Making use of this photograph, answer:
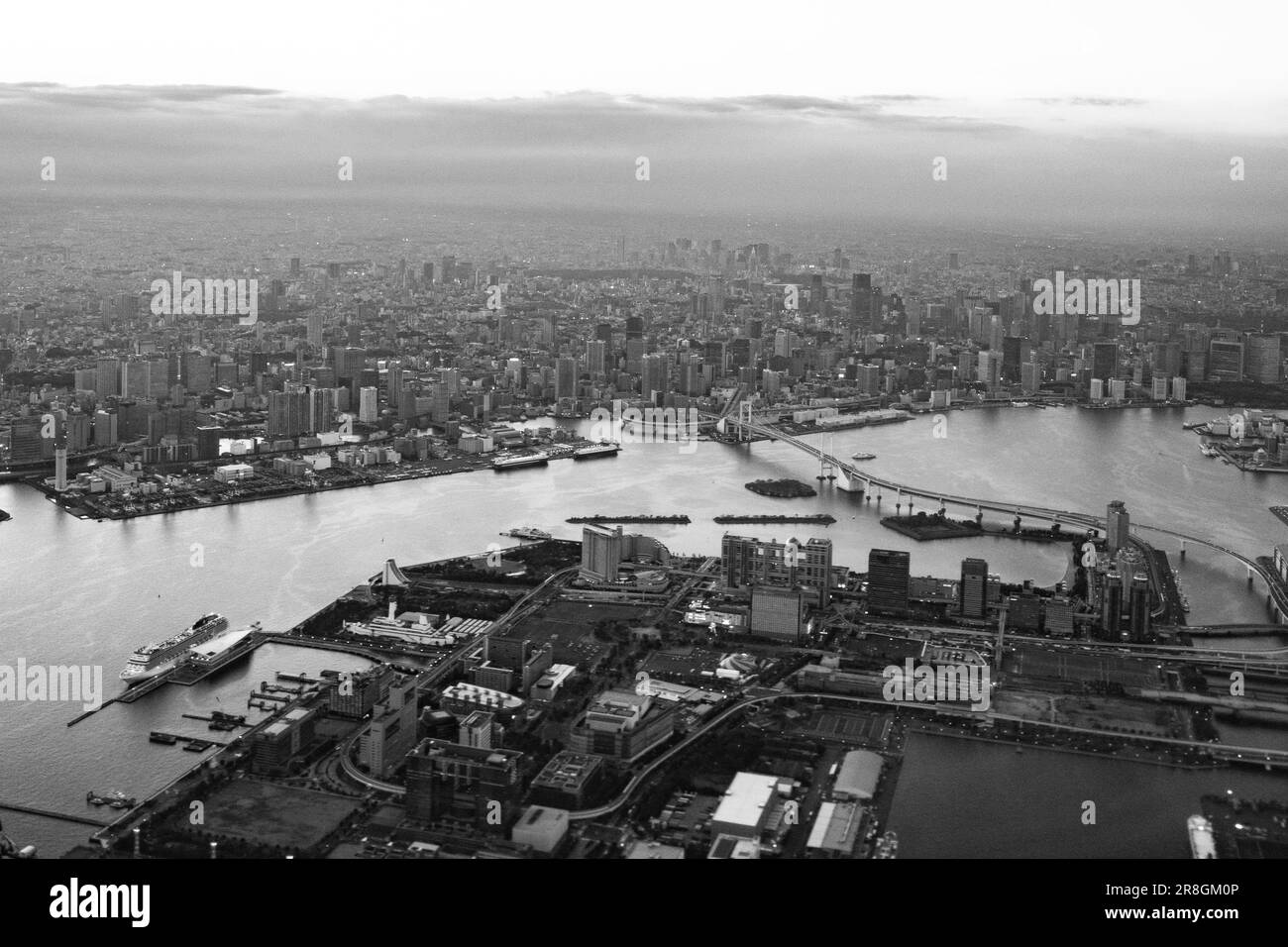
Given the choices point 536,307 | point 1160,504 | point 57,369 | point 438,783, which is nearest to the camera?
point 438,783

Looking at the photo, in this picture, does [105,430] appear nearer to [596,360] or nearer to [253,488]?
[253,488]

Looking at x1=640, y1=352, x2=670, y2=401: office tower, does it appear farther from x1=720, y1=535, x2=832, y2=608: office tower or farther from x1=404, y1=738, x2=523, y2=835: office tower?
x1=404, y1=738, x2=523, y2=835: office tower

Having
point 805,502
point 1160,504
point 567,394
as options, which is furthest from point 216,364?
point 1160,504

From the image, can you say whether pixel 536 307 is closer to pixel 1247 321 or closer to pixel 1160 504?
pixel 1247 321

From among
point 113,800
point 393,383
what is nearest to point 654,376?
point 393,383

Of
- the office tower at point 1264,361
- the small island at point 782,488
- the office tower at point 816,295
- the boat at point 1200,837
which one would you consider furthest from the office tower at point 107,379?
the office tower at point 1264,361
